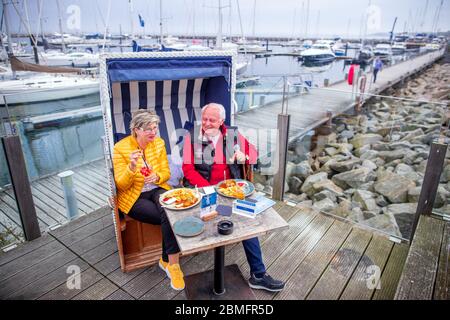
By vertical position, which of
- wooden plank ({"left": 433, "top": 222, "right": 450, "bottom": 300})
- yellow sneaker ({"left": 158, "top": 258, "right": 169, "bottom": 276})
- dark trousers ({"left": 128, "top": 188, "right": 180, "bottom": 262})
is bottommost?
yellow sneaker ({"left": 158, "top": 258, "right": 169, "bottom": 276})

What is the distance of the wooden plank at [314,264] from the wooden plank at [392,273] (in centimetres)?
48

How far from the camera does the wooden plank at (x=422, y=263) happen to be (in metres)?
2.25

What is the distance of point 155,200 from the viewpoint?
9.18 ft

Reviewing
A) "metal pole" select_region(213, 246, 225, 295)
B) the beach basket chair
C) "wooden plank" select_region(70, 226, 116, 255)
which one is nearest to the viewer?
"metal pole" select_region(213, 246, 225, 295)

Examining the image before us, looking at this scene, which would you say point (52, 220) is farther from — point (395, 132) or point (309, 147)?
point (395, 132)

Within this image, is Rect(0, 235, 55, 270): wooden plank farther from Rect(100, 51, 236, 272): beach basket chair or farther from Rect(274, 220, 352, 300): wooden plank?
Rect(274, 220, 352, 300): wooden plank

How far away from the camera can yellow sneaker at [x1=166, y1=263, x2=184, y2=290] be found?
2.62m

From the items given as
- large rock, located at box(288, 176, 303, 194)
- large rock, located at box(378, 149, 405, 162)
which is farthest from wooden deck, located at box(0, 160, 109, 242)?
large rock, located at box(378, 149, 405, 162)

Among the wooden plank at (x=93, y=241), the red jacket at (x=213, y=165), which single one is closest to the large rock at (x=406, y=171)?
the red jacket at (x=213, y=165)

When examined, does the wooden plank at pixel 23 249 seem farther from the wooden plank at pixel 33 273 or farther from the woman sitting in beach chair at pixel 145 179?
the woman sitting in beach chair at pixel 145 179

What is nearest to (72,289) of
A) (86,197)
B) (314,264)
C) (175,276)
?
(175,276)

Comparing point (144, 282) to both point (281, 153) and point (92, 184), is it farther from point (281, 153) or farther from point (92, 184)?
point (92, 184)

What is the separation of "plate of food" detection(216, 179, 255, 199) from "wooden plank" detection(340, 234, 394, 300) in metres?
1.24
